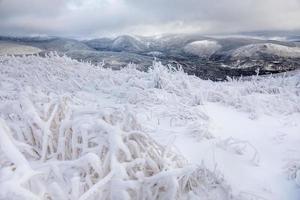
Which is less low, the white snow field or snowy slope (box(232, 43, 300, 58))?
the white snow field

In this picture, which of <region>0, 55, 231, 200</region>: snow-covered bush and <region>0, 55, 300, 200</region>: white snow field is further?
<region>0, 55, 300, 200</region>: white snow field

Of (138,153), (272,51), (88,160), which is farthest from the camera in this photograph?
(272,51)

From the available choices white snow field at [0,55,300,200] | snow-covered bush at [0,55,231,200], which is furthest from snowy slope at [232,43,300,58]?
snow-covered bush at [0,55,231,200]

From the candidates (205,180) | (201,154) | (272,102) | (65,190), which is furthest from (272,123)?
(65,190)

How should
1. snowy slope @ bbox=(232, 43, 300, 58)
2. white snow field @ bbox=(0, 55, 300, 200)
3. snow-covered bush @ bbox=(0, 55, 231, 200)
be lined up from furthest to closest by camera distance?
snowy slope @ bbox=(232, 43, 300, 58) < white snow field @ bbox=(0, 55, 300, 200) < snow-covered bush @ bbox=(0, 55, 231, 200)

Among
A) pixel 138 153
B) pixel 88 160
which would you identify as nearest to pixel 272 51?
pixel 138 153

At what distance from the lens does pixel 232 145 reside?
11.7ft

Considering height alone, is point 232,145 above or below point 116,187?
below

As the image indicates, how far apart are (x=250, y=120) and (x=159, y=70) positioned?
2.72 m

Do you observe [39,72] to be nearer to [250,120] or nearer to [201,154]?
[250,120]

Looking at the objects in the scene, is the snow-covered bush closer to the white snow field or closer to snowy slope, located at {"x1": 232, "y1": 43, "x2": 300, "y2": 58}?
the white snow field

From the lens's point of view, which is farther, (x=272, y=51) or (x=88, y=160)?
(x=272, y=51)

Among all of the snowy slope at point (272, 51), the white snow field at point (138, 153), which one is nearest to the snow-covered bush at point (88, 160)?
the white snow field at point (138, 153)

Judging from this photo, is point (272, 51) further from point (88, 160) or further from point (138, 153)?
point (88, 160)
